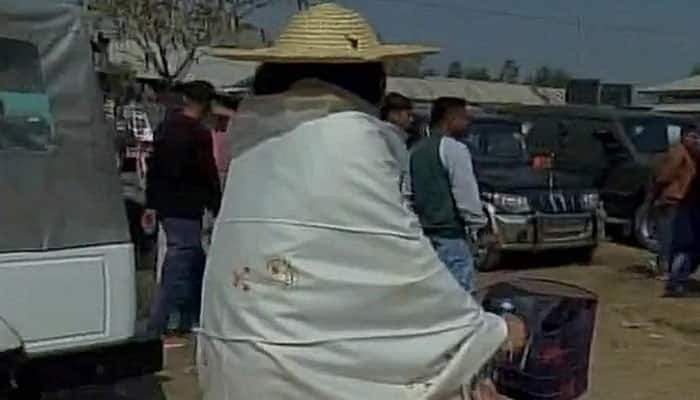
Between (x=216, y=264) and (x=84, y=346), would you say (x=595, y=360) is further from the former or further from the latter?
(x=216, y=264)

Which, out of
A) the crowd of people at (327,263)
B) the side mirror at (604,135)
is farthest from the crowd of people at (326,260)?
the side mirror at (604,135)

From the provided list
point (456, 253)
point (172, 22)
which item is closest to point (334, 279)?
point (456, 253)

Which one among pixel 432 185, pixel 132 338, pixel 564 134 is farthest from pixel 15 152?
pixel 564 134

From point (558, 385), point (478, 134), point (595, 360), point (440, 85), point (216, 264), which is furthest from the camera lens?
point (440, 85)

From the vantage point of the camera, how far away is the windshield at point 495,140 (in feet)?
56.6

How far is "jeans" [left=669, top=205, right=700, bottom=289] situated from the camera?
1422 centimetres

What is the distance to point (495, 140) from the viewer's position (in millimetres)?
17500

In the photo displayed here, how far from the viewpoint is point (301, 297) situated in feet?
9.00

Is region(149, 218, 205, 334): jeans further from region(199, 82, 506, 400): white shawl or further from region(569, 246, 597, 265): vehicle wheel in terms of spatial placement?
region(569, 246, 597, 265): vehicle wheel

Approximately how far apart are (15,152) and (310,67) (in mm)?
4786

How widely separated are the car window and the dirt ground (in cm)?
169

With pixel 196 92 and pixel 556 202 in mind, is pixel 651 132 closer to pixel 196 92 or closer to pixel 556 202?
pixel 556 202

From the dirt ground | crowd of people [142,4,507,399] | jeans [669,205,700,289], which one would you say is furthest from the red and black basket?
jeans [669,205,700,289]

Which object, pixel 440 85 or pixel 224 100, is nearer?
pixel 224 100
